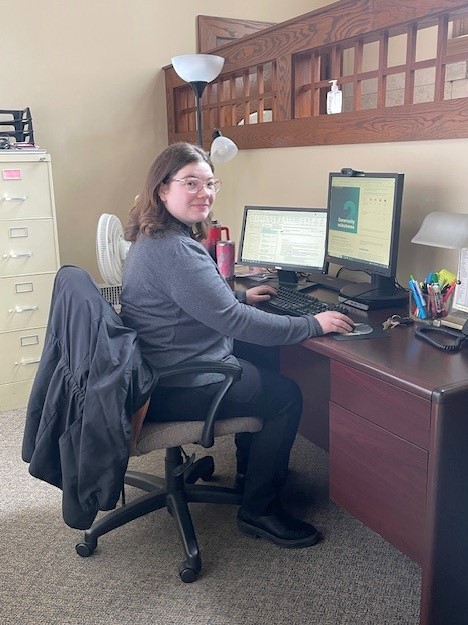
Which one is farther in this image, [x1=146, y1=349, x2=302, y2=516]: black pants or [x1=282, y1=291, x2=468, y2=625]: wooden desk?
[x1=146, y1=349, x2=302, y2=516]: black pants

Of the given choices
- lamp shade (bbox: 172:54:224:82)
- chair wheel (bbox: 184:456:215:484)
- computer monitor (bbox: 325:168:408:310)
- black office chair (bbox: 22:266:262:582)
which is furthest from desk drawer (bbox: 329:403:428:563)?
lamp shade (bbox: 172:54:224:82)

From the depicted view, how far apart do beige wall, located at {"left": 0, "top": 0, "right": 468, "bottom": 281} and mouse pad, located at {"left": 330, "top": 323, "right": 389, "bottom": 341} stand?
109 cm

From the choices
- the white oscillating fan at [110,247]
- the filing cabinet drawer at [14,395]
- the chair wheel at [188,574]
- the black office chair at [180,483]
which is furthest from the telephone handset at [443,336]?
the filing cabinet drawer at [14,395]

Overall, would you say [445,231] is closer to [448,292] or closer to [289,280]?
[448,292]

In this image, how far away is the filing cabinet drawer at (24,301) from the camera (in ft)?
9.76

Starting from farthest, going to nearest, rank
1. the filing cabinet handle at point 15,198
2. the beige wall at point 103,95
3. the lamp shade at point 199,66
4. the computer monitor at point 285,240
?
the beige wall at point 103,95
the filing cabinet handle at point 15,198
the lamp shade at point 199,66
the computer monitor at point 285,240

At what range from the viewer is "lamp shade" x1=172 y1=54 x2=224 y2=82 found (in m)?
2.79

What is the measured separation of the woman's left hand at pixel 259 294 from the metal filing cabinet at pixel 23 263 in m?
1.25

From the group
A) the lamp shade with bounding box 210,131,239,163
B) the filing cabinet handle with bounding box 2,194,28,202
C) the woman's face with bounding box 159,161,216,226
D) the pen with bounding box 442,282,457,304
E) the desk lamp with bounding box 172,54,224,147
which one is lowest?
the pen with bounding box 442,282,457,304

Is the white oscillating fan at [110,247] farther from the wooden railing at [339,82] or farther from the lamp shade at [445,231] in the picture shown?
the lamp shade at [445,231]

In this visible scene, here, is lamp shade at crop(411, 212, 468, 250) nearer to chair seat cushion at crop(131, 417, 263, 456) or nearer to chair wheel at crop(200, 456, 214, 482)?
chair seat cushion at crop(131, 417, 263, 456)

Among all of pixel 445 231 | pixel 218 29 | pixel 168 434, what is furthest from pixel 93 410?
pixel 218 29

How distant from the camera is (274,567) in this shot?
1856mm

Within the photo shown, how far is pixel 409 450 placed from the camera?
153cm
